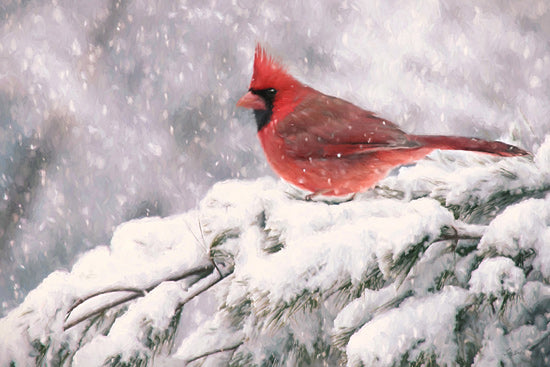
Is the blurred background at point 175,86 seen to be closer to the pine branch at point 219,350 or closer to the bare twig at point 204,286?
the bare twig at point 204,286

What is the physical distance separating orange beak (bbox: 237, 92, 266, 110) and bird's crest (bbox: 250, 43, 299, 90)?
24mm

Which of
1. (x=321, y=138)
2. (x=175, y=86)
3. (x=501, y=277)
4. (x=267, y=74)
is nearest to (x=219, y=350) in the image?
(x=501, y=277)

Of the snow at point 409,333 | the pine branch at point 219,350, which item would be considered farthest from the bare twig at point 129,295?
the snow at point 409,333

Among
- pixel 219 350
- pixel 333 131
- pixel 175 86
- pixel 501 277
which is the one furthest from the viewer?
pixel 175 86

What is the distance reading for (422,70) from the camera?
1611mm

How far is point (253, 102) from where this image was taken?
128 centimetres

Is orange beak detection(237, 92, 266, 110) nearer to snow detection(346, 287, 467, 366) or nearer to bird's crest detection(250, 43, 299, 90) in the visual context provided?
bird's crest detection(250, 43, 299, 90)

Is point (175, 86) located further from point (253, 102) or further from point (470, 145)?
point (470, 145)

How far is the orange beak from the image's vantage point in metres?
1.28

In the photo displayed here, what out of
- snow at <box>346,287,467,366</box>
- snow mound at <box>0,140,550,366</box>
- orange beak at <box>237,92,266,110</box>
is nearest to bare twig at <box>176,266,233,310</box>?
snow mound at <box>0,140,550,366</box>

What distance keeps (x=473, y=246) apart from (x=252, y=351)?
1.33 ft

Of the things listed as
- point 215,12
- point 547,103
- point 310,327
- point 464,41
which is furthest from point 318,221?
point 215,12

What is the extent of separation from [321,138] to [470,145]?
1.18 ft

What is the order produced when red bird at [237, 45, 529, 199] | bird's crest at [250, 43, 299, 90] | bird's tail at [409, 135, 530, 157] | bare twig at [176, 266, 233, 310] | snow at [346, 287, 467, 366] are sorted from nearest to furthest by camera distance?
snow at [346, 287, 467, 366]
bare twig at [176, 266, 233, 310]
bird's tail at [409, 135, 530, 157]
red bird at [237, 45, 529, 199]
bird's crest at [250, 43, 299, 90]
